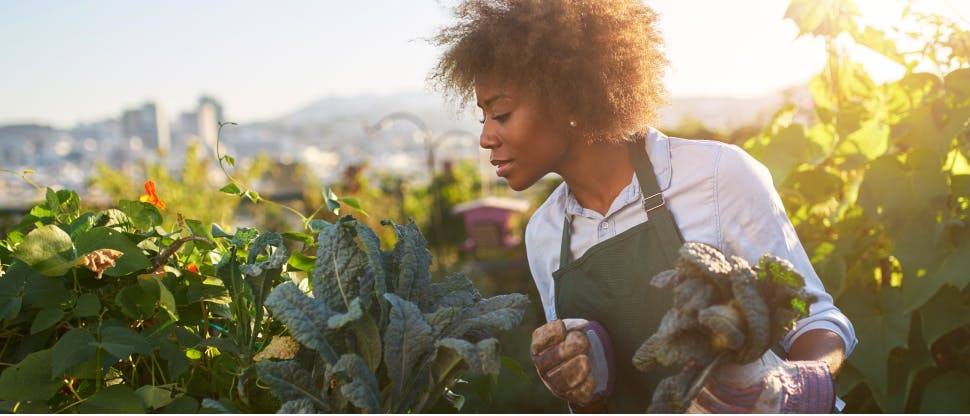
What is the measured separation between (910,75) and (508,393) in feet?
5.84

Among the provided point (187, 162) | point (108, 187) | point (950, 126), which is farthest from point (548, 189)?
point (950, 126)

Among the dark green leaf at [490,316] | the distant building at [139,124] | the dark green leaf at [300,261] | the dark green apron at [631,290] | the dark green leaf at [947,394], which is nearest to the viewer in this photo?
the dark green leaf at [490,316]

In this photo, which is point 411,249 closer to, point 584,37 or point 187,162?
point 584,37

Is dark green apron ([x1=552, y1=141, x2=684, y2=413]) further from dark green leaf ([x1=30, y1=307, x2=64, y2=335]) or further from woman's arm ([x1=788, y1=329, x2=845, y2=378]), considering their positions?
dark green leaf ([x1=30, y1=307, x2=64, y2=335])

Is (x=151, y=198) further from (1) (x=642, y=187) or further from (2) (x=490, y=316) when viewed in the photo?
(1) (x=642, y=187)

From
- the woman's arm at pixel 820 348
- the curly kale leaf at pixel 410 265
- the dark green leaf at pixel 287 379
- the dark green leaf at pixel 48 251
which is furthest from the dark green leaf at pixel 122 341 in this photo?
the woman's arm at pixel 820 348

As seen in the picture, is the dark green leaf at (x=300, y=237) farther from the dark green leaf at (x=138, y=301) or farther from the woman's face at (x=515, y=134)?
the woman's face at (x=515, y=134)

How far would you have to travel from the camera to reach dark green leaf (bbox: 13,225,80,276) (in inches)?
43.4

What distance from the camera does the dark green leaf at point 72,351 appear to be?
1063mm

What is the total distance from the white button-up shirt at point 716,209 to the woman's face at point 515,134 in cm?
18

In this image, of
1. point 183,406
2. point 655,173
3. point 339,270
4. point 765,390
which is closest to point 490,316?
point 339,270

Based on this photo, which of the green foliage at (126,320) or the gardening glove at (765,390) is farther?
the green foliage at (126,320)

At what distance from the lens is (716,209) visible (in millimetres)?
1541

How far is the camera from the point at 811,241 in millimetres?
2725
